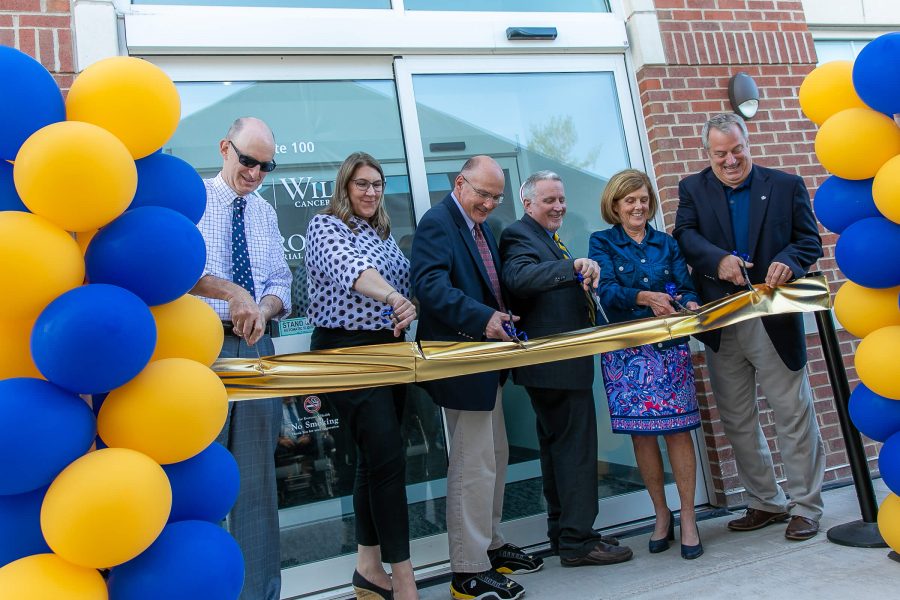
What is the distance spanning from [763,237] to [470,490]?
1.91 metres

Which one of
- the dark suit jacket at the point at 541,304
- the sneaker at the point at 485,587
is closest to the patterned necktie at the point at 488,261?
the dark suit jacket at the point at 541,304

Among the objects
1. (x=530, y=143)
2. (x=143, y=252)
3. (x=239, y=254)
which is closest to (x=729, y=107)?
(x=530, y=143)

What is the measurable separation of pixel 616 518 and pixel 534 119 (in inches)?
92.9

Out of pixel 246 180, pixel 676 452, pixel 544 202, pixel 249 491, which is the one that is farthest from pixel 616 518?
pixel 246 180

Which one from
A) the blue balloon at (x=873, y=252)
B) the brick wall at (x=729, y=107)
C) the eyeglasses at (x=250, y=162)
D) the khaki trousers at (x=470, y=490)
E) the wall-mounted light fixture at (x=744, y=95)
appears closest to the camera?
the blue balloon at (x=873, y=252)

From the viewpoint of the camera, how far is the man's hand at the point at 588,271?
3.21 metres

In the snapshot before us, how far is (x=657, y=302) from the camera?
3.43 m

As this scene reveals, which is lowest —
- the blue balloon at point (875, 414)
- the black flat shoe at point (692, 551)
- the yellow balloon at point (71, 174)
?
the black flat shoe at point (692, 551)

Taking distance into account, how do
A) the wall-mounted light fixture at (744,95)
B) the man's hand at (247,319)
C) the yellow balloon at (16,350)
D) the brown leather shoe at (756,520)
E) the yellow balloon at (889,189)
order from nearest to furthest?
the yellow balloon at (16,350) < the man's hand at (247,319) < the yellow balloon at (889,189) < the brown leather shoe at (756,520) < the wall-mounted light fixture at (744,95)

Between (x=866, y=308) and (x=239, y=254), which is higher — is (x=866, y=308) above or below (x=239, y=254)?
below

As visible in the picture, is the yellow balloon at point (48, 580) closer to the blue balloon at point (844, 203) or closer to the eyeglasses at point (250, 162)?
the eyeglasses at point (250, 162)

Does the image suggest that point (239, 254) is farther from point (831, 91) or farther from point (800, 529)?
point (800, 529)

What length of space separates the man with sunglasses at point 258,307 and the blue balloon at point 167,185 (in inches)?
26.4

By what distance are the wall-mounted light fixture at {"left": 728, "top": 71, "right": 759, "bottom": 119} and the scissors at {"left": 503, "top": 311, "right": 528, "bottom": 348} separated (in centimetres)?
230
